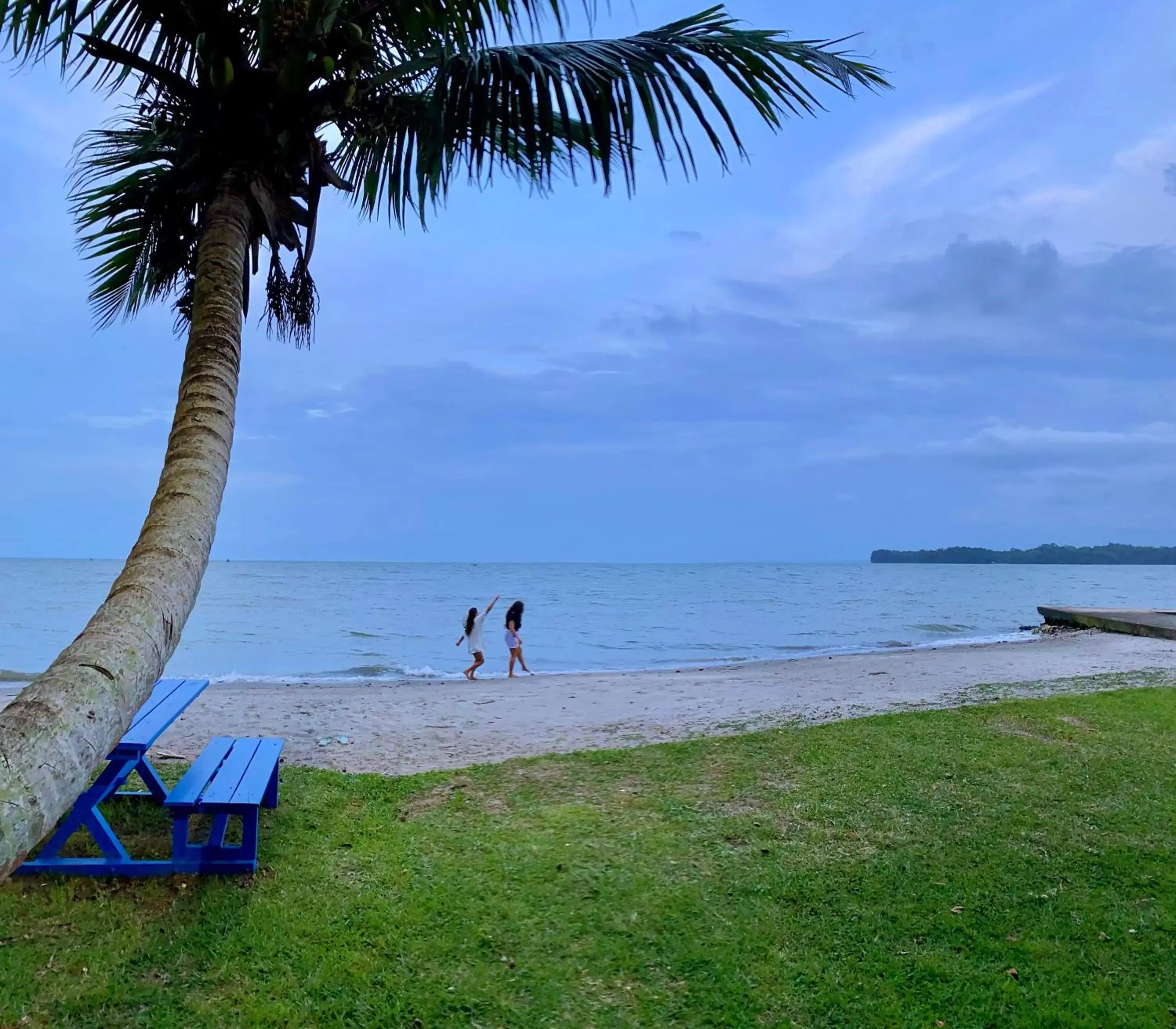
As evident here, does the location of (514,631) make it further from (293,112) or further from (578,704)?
(293,112)

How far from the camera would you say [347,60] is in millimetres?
3678

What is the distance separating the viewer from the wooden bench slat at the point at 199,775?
4238 millimetres

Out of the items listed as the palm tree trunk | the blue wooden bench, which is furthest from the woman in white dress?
the palm tree trunk

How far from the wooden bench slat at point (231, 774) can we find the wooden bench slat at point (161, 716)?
410mm

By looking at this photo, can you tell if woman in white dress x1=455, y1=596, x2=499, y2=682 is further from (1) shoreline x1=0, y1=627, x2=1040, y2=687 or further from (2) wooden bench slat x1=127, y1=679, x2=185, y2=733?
(2) wooden bench slat x1=127, y1=679, x2=185, y2=733

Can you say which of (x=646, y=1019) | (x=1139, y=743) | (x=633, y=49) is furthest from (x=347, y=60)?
(x=1139, y=743)

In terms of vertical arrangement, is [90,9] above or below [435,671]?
above

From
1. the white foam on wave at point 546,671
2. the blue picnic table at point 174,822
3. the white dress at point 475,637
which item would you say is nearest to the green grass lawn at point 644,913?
the blue picnic table at point 174,822

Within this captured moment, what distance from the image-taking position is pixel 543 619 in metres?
36.1

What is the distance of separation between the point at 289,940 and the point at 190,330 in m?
2.78

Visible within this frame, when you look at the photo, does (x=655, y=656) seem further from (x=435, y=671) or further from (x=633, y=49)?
(x=633, y=49)

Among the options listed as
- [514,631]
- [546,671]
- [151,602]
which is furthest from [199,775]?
[546,671]

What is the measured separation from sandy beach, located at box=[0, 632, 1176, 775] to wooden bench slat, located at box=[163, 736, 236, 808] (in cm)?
190

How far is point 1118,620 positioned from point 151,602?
25781 mm
